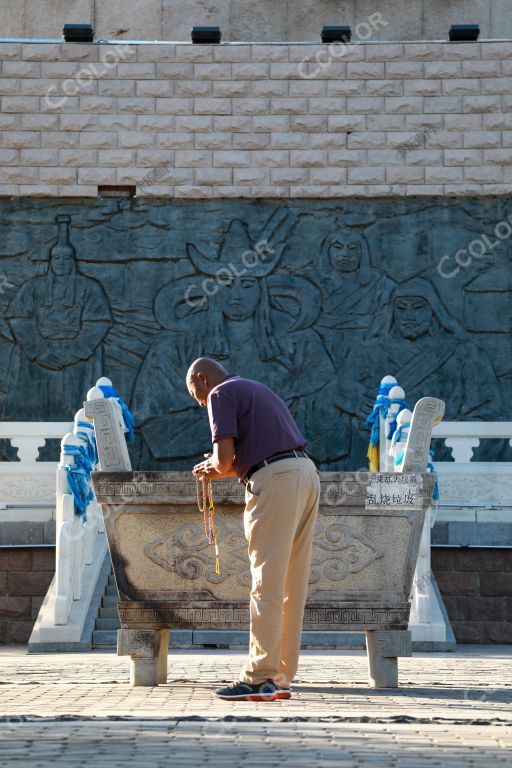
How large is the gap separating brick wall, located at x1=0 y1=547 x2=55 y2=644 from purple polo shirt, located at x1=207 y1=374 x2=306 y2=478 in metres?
5.61

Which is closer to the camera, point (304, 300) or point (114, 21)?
point (304, 300)

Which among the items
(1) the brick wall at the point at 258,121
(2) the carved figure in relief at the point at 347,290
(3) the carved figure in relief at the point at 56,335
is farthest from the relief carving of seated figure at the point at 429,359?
(3) the carved figure in relief at the point at 56,335

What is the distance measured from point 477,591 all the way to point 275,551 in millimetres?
5659

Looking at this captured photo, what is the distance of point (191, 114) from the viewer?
43.3 feet

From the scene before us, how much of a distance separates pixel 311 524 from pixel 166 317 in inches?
319

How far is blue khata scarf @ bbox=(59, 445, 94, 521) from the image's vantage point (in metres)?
9.11

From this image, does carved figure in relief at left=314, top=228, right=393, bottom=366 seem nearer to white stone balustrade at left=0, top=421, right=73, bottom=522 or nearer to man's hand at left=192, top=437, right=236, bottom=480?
white stone balustrade at left=0, top=421, right=73, bottom=522

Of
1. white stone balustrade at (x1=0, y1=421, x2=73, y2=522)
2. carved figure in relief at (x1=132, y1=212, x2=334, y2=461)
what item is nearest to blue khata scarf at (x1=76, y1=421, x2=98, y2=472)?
white stone balustrade at (x1=0, y1=421, x2=73, y2=522)

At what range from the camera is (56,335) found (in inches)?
507

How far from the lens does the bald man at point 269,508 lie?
4754 millimetres

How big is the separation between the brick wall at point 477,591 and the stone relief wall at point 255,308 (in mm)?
2639

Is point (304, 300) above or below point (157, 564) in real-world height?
above

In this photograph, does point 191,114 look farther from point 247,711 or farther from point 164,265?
point 247,711

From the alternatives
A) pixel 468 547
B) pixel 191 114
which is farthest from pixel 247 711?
pixel 191 114
